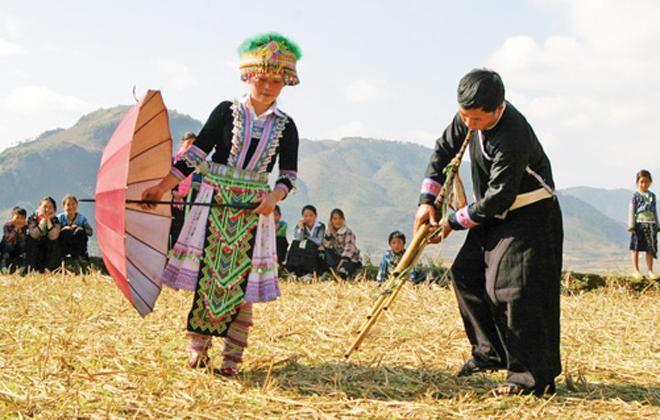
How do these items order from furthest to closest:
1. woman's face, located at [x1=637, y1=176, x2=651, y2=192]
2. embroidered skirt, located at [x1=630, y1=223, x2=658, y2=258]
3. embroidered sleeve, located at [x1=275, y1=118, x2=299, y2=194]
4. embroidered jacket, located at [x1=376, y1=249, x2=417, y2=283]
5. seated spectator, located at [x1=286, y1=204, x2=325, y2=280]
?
embroidered skirt, located at [x1=630, y1=223, x2=658, y2=258] < woman's face, located at [x1=637, y1=176, x2=651, y2=192] < seated spectator, located at [x1=286, y1=204, x2=325, y2=280] < embroidered jacket, located at [x1=376, y1=249, x2=417, y2=283] < embroidered sleeve, located at [x1=275, y1=118, x2=299, y2=194]

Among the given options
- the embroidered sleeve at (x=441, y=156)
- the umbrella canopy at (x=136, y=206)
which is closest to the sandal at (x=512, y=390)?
the embroidered sleeve at (x=441, y=156)

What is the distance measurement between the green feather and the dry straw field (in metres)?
1.91

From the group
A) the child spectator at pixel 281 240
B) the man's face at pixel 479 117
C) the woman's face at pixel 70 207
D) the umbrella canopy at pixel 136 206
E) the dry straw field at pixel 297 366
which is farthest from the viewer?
the child spectator at pixel 281 240

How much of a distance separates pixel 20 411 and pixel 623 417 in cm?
310

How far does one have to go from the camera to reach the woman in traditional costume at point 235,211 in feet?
15.5

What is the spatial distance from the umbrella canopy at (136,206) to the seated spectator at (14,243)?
7784mm

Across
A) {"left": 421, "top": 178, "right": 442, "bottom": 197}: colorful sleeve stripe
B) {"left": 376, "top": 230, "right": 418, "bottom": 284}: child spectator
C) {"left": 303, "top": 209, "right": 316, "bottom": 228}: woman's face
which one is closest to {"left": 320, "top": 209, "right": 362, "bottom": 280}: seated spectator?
{"left": 303, "top": 209, "right": 316, "bottom": 228}: woman's face

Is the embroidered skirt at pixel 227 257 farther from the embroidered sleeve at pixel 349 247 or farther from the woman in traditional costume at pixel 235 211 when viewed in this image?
the embroidered sleeve at pixel 349 247

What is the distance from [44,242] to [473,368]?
8.33 m

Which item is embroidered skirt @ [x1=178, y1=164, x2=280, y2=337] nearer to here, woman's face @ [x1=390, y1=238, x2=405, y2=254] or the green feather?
the green feather

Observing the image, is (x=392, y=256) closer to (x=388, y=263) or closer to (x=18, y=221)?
(x=388, y=263)

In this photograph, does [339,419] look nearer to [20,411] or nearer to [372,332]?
[20,411]

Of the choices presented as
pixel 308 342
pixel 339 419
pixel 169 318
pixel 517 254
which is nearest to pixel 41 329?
pixel 169 318

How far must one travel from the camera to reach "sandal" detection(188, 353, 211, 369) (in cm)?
485
